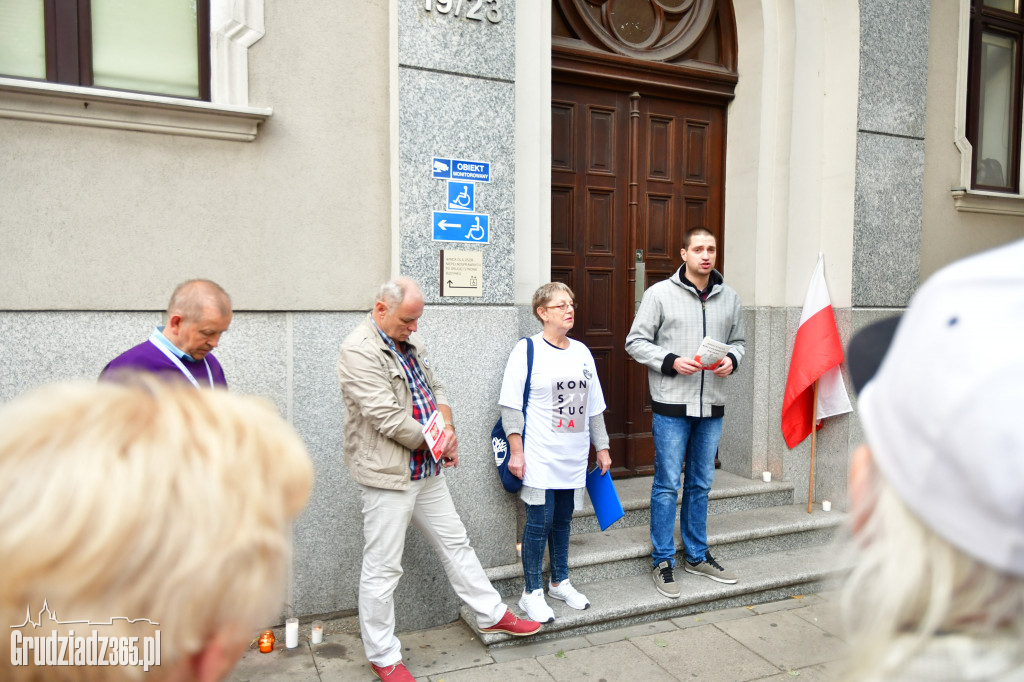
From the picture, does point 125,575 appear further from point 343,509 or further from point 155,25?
point 155,25

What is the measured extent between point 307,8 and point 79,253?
184 centimetres

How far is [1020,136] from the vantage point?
671cm

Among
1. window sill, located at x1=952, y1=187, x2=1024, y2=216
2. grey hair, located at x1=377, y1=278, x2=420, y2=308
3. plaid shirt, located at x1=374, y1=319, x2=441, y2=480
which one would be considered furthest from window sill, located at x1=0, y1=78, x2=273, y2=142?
window sill, located at x1=952, y1=187, x2=1024, y2=216

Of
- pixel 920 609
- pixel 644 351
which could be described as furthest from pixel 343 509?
pixel 920 609

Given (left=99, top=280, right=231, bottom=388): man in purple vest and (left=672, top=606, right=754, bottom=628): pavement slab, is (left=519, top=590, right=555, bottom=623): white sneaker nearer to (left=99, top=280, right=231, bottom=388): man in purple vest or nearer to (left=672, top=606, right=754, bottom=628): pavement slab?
(left=672, top=606, right=754, bottom=628): pavement slab

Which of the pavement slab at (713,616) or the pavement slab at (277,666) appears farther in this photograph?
the pavement slab at (713,616)

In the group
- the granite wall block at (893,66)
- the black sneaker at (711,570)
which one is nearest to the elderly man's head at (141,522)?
the black sneaker at (711,570)

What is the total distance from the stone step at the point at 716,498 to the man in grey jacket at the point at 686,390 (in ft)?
1.54

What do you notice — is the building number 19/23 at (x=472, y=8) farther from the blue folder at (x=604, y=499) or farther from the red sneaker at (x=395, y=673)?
the red sneaker at (x=395, y=673)

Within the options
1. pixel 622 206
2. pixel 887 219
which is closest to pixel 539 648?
pixel 622 206

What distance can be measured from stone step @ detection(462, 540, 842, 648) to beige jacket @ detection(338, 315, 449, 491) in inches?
46.3

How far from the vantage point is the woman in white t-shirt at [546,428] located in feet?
13.4

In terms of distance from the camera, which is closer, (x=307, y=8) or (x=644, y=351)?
(x=307, y=8)

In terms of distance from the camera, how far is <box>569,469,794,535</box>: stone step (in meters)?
5.07
